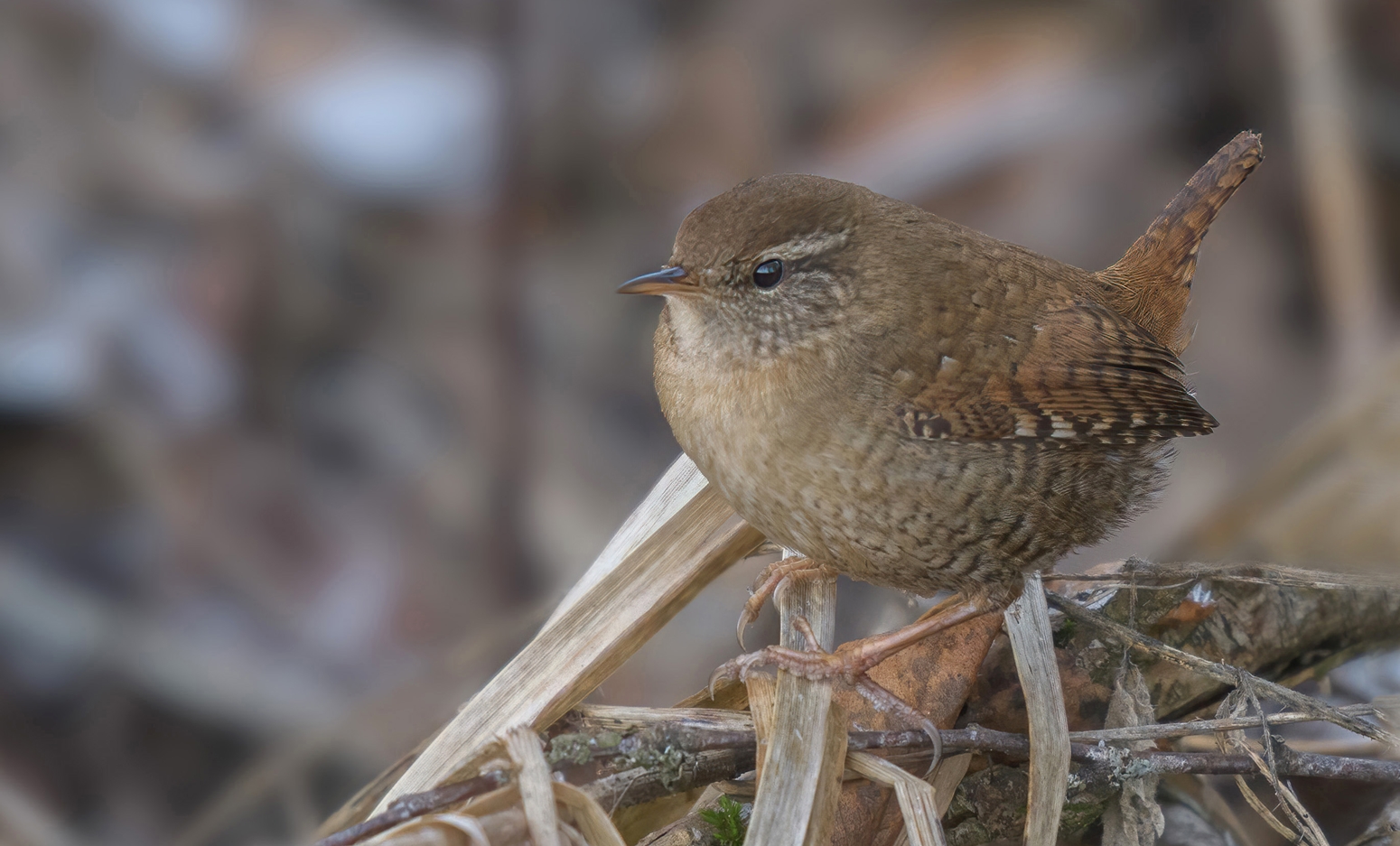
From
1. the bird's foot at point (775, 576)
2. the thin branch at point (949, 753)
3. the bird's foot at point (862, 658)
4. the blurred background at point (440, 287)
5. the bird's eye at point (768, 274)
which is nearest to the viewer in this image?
the thin branch at point (949, 753)

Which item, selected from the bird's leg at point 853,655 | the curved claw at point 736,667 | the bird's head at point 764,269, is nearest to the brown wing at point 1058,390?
the bird's head at point 764,269

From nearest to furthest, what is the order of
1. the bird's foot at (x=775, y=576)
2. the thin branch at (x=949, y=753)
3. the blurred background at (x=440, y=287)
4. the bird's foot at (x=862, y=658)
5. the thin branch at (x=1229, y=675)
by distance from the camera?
1. the thin branch at (x=949, y=753)
2. the thin branch at (x=1229, y=675)
3. the bird's foot at (x=862, y=658)
4. the bird's foot at (x=775, y=576)
5. the blurred background at (x=440, y=287)

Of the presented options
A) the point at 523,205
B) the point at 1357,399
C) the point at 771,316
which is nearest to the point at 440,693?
the point at 771,316

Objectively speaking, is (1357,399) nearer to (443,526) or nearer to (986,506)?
(986,506)

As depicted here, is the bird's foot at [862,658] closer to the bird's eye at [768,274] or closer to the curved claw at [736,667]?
the curved claw at [736,667]

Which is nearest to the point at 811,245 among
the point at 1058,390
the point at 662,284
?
the point at 662,284

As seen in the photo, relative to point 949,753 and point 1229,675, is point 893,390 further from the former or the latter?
point 1229,675

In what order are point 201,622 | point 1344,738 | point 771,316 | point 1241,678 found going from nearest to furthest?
point 1241,678, point 771,316, point 1344,738, point 201,622
